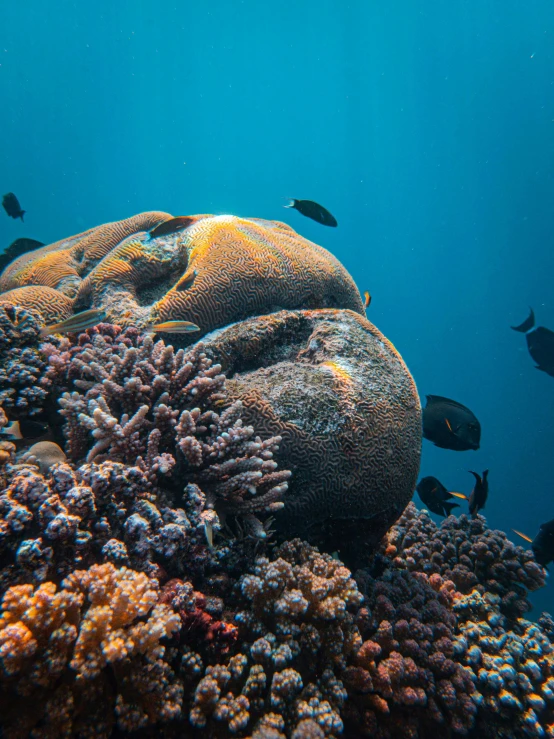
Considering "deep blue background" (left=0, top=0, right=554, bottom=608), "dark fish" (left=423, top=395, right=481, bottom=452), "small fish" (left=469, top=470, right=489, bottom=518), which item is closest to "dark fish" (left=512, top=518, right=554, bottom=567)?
"small fish" (left=469, top=470, right=489, bottom=518)

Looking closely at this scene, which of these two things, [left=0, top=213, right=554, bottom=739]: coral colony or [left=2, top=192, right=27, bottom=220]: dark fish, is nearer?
[left=0, top=213, right=554, bottom=739]: coral colony

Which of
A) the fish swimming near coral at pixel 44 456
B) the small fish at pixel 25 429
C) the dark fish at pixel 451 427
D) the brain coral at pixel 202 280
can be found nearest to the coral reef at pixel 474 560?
the dark fish at pixel 451 427

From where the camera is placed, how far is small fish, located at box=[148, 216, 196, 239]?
17.4 ft

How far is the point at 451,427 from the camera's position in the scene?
16.7ft

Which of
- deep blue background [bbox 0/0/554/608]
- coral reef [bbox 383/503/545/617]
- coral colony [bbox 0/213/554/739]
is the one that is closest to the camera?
coral colony [bbox 0/213/554/739]

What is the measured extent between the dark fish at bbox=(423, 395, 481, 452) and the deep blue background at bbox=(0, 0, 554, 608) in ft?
104

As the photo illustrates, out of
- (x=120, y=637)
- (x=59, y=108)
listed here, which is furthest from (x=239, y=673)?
(x=59, y=108)

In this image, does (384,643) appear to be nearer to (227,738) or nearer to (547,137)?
(227,738)

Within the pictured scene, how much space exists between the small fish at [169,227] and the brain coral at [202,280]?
0.06 metres

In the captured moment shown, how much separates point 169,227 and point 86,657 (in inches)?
203

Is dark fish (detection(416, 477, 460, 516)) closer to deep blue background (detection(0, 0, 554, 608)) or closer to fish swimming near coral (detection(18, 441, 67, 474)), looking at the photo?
fish swimming near coral (detection(18, 441, 67, 474))

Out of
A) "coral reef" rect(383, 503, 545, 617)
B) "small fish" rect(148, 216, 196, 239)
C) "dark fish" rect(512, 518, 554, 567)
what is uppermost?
"small fish" rect(148, 216, 196, 239)

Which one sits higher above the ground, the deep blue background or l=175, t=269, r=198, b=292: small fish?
the deep blue background

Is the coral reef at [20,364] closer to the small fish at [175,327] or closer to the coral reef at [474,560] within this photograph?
the small fish at [175,327]
